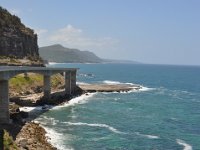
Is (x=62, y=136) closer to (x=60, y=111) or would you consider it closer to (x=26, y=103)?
(x=60, y=111)

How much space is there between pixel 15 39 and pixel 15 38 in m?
0.44

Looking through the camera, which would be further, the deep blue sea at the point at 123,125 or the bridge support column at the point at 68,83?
the bridge support column at the point at 68,83

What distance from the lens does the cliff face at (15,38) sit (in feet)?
511

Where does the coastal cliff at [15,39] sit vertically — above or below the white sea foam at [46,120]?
above

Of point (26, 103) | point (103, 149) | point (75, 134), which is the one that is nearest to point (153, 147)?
point (103, 149)

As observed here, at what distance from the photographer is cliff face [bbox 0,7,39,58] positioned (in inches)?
6137

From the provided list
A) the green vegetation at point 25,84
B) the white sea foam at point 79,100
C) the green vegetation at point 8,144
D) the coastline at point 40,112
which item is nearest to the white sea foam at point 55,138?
the coastline at point 40,112

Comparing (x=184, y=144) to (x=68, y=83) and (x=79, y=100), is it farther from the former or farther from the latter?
(x=68, y=83)

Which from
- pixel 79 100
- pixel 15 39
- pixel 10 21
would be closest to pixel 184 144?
pixel 79 100

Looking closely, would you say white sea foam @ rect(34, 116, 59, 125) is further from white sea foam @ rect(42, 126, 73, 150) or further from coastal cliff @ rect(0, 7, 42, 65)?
coastal cliff @ rect(0, 7, 42, 65)

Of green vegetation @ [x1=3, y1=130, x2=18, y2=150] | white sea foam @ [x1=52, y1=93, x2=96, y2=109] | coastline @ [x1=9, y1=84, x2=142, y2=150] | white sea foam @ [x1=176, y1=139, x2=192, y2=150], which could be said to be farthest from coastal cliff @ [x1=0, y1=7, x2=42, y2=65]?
white sea foam @ [x1=176, y1=139, x2=192, y2=150]

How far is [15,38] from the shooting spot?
163375 mm

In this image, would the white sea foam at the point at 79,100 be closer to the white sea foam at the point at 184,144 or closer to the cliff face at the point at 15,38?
the cliff face at the point at 15,38

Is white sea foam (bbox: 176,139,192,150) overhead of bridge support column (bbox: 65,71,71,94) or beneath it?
beneath
